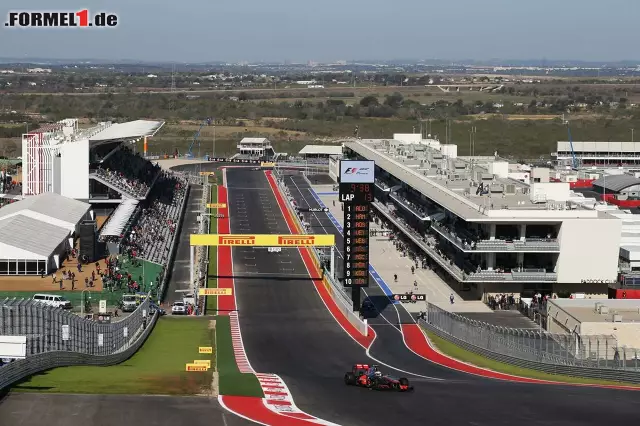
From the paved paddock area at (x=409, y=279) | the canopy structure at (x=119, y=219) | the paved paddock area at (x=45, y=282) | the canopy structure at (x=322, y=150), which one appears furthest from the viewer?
the canopy structure at (x=322, y=150)

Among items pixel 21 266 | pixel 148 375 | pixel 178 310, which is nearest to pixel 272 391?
pixel 148 375

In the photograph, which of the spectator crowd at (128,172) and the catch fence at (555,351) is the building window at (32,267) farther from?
the catch fence at (555,351)

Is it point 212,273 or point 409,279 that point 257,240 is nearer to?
point 212,273

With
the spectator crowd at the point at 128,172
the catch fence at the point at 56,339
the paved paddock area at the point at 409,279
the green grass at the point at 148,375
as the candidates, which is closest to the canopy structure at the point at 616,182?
the paved paddock area at the point at 409,279

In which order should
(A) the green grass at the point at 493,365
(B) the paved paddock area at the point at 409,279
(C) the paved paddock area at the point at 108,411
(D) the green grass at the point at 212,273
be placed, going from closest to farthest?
1. (C) the paved paddock area at the point at 108,411
2. (A) the green grass at the point at 493,365
3. (D) the green grass at the point at 212,273
4. (B) the paved paddock area at the point at 409,279

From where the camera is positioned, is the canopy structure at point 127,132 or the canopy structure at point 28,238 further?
the canopy structure at point 127,132

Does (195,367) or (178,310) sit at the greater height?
(195,367)

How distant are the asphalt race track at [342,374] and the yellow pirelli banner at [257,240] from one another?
101 inches

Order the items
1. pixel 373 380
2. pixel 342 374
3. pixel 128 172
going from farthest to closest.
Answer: pixel 128 172
pixel 342 374
pixel 373 380

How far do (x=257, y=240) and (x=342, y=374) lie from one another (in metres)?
20.5

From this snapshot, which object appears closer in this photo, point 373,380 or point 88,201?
point 373,380

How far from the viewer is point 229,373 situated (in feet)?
142

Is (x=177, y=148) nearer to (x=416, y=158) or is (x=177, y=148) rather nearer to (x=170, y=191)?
(x=170, y=191)

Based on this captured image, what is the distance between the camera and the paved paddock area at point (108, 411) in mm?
31873
